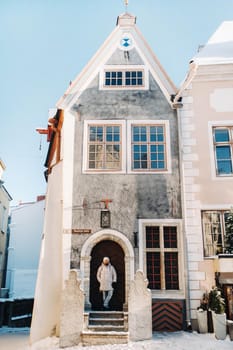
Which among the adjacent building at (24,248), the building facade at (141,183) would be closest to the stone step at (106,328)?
the building facade at (141,183)

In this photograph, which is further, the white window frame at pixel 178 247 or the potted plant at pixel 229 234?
the white window frame at pixel 178 247

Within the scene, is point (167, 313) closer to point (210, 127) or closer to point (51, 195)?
point (51, 195)

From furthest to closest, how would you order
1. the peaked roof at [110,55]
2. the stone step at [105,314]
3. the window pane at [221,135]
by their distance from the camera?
1. the peaked roof at [110,55]
2. the window pane at [221,135]
3. the stone step at [105,314]

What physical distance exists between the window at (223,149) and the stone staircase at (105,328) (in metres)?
5.95

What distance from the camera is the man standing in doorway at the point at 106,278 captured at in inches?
417

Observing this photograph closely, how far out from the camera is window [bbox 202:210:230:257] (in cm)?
1098

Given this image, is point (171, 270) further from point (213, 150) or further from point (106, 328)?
point (213, 150)

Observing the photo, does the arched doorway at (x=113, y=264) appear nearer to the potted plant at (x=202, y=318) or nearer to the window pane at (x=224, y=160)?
the potted plant at (x=202, y=318)

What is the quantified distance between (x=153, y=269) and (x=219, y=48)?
9.18m

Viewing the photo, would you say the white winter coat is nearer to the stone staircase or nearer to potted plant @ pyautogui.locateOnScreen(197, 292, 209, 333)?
the stone staircase

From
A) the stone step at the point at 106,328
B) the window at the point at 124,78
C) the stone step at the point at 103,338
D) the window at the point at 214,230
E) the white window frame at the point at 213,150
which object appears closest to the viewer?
the stone step at the point at 103,338

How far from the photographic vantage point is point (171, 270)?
36.1ft

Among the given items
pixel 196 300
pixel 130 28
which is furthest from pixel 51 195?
pixel 130 28

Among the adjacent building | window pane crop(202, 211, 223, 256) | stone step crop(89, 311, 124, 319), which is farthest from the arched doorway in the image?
the adjacent building
